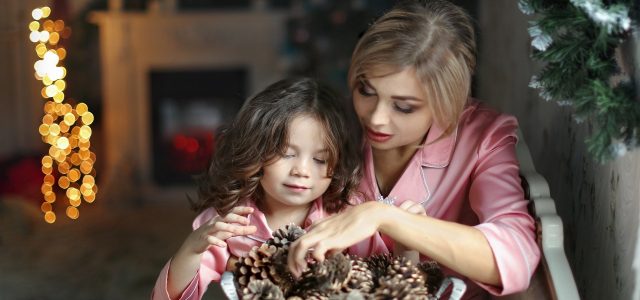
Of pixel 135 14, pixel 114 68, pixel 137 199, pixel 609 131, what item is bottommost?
pixel 137 199

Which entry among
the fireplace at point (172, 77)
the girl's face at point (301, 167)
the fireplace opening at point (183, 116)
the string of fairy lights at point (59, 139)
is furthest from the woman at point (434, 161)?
→ the fireplace opening at point (183, 116)

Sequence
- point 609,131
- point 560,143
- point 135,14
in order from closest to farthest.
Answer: point 609,131, point 560,143, point 135,14

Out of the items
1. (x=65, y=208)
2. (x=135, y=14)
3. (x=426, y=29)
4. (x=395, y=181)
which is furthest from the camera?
(x=135, y=14)

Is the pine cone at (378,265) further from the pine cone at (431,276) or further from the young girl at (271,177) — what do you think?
the young girl at (271,177)

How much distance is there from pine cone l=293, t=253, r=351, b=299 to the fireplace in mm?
4909

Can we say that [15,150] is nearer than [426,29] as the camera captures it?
No

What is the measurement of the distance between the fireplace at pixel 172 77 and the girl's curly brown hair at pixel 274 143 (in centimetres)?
457

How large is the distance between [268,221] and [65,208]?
14.6 feet

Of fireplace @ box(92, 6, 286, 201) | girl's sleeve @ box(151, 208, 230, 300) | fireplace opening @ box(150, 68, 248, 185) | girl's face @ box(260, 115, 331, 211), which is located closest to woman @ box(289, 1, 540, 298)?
girl's face @ box(260, 115, 331, 211)

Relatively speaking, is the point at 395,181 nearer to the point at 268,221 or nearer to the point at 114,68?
the point at 268,221

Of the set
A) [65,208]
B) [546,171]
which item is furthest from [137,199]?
[546,171]

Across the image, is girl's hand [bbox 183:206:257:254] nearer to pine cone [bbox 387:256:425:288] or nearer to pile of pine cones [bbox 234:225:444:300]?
pile of pine cones [bbox 234:225:444:300]

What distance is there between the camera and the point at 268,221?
153 cm

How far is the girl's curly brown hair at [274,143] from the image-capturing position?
144 centimetres
